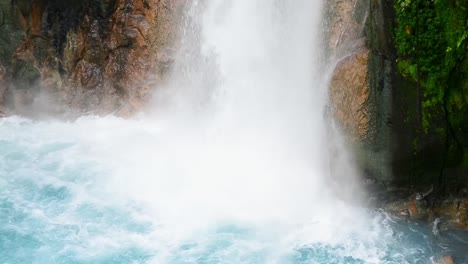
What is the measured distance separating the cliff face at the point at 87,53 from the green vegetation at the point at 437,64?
20.3 feet

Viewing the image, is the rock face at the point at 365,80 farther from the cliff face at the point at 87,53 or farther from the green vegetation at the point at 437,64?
the cliff face at the point at 87,53

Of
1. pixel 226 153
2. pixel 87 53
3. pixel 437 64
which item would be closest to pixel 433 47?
pixel 437 64

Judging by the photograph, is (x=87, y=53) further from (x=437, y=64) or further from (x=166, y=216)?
(x=437, y=64)

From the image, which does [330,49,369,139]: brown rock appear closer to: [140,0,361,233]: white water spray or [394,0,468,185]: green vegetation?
[140,0,361,233]: white water spray

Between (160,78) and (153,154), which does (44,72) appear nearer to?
(160,78)

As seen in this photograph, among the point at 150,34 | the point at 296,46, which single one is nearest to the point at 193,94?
the point at 150,34

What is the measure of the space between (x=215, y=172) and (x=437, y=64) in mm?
4683

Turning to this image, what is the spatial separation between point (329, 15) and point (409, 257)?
162 inches

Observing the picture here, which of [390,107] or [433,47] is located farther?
[390,107]

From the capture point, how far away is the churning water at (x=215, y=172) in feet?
26.8

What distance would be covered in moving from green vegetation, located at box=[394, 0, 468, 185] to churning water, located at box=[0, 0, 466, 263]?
146 centimetres

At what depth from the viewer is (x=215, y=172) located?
1028 centimetres

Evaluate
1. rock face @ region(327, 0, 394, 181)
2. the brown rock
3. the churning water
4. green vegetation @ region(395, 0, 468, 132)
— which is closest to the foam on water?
the churning water

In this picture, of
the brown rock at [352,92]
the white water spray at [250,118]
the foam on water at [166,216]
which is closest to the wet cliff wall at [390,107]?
the brown rock at [352,92]
